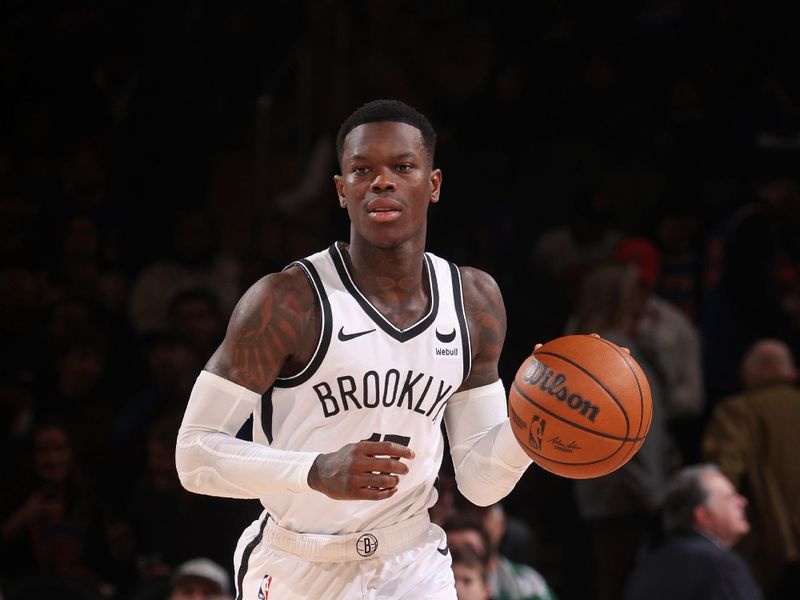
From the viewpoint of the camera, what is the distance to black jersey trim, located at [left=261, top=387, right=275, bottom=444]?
365 centimetres

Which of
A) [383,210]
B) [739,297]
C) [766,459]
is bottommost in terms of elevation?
[766,459]

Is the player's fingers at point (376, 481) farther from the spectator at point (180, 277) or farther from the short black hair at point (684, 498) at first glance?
the spectator at point (180, 277)

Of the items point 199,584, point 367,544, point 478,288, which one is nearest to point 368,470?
point 367,544

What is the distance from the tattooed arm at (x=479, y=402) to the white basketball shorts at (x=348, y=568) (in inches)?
9.3

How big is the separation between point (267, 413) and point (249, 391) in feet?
0.58

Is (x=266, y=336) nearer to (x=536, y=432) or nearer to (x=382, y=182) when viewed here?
(x=382, y=182)

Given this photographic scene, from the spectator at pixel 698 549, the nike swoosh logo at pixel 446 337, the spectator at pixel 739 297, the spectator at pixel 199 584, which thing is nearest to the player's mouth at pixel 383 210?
the nike swoosh logo at pixel 446 337

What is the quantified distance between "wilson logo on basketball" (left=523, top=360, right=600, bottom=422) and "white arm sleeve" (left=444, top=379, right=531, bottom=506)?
24cm

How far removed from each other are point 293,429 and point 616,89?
632 centimetres

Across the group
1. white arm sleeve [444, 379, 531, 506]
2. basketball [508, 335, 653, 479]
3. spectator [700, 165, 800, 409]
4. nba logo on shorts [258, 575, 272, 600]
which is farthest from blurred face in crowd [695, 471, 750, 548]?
nba logo on shorts [258, 575, 272, 600]

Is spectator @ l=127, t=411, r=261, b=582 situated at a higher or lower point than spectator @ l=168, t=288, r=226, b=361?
lower

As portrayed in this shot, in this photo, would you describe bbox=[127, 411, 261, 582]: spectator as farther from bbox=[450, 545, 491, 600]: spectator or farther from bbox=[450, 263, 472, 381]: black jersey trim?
bbox=[450, 263, 472, 381]: black jersey trim

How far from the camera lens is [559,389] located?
11.3 feet

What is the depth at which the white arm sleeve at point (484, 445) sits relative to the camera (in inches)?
146
